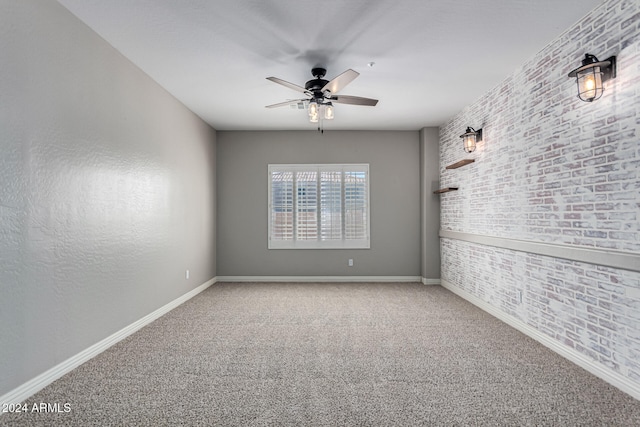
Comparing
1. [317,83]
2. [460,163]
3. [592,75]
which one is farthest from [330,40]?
[460,163]

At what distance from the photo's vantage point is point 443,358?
2822mm

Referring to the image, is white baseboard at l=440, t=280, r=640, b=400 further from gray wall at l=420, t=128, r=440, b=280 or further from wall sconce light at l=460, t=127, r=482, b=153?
wall sconce light at l=460, t=127, r=482, b=153

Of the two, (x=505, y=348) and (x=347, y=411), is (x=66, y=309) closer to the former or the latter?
(x=347, y=411)

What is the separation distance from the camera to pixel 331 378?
248 cm

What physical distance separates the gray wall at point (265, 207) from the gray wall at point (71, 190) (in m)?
1.97

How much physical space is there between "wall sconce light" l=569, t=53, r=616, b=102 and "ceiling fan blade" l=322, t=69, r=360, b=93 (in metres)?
1.77

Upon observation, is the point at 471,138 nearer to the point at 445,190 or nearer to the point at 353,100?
the point at 445,190

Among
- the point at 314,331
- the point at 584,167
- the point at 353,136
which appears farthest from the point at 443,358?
the point at 353,136

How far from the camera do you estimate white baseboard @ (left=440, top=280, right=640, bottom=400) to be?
7.57ft

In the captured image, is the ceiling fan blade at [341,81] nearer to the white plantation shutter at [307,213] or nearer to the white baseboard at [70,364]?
the white plantation shutter at [307,213]

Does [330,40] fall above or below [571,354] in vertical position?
above

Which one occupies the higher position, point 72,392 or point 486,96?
point 486,96

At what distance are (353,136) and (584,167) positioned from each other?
4033mm

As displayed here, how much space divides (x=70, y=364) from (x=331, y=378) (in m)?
2.08
